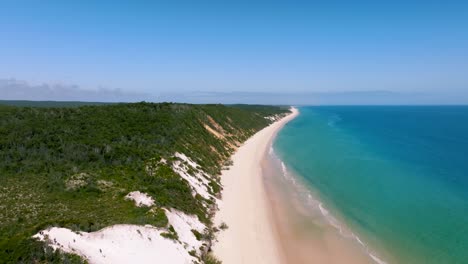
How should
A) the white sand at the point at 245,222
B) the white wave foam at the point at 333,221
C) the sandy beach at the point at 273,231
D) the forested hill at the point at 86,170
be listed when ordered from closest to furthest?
the forested hill at the point at 86,170 < the white sand at the point at 245,222 < the sandy beach at the point at 273,231 < the white wave foam at the point at 333,221

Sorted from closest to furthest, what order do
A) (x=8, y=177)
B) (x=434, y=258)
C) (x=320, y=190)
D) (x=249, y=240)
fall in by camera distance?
(x=434, y=258)
(x=249, y=240)
(x=8, y=177)
(x=320, y=190)

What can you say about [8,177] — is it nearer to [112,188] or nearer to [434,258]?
[112,188]

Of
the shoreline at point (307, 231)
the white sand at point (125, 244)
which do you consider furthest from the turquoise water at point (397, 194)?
the white sand at point (125, 244)

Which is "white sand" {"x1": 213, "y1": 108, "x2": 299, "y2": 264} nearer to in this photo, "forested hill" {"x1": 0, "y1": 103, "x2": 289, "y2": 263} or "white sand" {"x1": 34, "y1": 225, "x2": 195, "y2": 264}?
"forested hill" {"x1": 0, "y1": 103, "x2": 289, "y2": 263}

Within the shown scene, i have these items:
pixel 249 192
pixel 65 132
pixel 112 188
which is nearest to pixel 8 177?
pixel 112 188

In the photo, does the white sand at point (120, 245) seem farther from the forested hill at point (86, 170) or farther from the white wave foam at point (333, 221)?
the white wave foam at point (333, 221)

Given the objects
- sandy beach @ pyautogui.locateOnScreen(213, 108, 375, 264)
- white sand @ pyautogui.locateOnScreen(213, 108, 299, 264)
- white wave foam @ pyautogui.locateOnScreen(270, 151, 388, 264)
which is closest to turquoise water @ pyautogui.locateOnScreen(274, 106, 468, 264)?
white wave foam @ pyautogui.locateOnScreen(270, 151, 388, 264)
